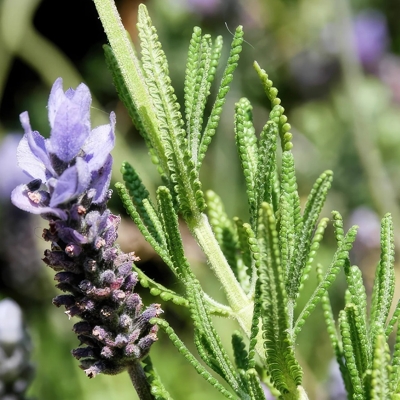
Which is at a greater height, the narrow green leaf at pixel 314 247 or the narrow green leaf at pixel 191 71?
the narrow green leaf at pixel 191 71

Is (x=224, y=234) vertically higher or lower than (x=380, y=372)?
higher

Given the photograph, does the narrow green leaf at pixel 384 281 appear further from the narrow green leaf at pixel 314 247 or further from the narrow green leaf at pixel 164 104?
the narrow green leaf at pixel 164 104

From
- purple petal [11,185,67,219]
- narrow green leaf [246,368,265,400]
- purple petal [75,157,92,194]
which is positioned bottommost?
narrow green leaf [246,368,265,400]

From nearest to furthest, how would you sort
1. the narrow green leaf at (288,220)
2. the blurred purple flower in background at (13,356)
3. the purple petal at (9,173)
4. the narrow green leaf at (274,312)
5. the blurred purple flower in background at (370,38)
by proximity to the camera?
1. the narrow green leaf at (274,312)
2. the narrow green leaf at (288,220)
3. the blurred purple flower in background at (13,356)
4. the purple petal at (9,173)
5. the blurred purple flower in background at (370,38)

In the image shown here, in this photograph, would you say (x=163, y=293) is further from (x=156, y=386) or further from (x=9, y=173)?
(x=9, y=173)

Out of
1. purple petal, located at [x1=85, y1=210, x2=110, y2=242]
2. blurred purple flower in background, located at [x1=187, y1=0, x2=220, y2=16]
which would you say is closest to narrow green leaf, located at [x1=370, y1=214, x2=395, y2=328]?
purple petal, located at [x1=85, y1=210, x2=110, y2=242]

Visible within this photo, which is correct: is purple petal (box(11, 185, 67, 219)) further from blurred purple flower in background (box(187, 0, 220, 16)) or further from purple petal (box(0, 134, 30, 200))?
blurred purple flower in background (box(187, 0, 220, 16))

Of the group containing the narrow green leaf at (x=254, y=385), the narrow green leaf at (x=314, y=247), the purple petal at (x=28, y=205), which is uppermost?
the purple petal at (x=28, y=205)

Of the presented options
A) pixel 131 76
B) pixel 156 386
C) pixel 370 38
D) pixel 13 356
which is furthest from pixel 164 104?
pixel 370 38

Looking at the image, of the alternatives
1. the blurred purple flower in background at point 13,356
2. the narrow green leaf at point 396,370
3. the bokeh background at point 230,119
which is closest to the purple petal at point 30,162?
the narrow green leaf at point 396,370
